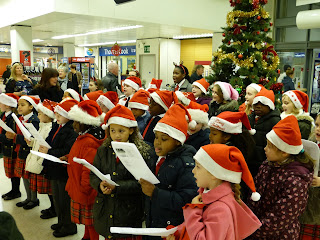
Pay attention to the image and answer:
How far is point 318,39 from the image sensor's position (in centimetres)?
861

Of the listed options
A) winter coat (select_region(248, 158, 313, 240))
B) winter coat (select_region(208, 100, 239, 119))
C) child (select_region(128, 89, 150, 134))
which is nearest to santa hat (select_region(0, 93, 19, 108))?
child (select_region(128, 89, 150, 134))

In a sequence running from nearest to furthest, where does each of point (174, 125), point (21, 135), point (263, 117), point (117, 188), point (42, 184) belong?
point (174, 125)
point (117, 188)
point (263, 117)
point (42, 184)
point (21, 135)

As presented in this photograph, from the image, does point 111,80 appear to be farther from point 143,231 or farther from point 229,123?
point 143,231

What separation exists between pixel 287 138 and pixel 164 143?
29.7 inches

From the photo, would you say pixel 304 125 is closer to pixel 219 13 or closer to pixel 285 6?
pixel 219 13

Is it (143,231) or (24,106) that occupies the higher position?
(24,106)

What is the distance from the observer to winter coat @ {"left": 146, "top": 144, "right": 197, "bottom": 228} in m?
1.87

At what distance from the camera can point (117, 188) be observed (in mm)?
2141

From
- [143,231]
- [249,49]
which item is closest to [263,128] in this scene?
[143,231]

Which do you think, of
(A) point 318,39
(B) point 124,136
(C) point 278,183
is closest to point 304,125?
(C) point 278,183

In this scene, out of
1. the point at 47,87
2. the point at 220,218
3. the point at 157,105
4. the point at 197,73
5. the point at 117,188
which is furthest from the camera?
the point at 197,73

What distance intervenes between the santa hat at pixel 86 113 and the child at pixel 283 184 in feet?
4.73

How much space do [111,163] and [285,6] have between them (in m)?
9.06

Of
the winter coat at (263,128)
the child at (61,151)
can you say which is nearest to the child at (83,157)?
the child at (61,151)
